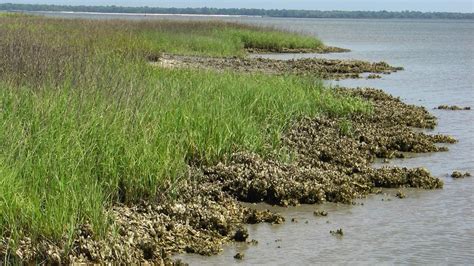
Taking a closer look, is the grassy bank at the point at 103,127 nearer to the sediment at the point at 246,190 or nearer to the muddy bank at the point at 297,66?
the sediment at the point at 246,190

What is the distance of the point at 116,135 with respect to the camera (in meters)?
8.34

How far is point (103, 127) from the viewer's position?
839 cm

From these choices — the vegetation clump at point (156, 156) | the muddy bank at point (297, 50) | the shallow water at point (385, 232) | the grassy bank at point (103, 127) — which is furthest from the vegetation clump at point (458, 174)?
the muddy bank at point (297, 50)

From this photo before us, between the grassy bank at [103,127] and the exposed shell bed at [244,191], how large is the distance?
0.19 m

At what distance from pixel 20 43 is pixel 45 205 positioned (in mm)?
8087

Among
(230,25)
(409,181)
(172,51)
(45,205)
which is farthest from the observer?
(230,25)

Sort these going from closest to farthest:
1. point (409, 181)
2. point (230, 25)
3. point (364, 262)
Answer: point (364, 262) < point (409, 181) < point (230, 25)

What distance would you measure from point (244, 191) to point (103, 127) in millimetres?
1932

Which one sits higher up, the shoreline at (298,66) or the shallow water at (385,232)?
the shallow water at (385,232)

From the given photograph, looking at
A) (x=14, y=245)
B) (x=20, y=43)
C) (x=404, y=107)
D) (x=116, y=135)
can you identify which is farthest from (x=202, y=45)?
(x=14, y=245)

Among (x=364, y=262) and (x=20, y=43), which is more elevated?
(x=20, y=43)

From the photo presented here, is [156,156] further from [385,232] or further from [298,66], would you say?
[298,66]

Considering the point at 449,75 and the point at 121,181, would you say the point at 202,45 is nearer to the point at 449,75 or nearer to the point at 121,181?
the point at 449,75

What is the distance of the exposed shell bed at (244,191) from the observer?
6324 mm
